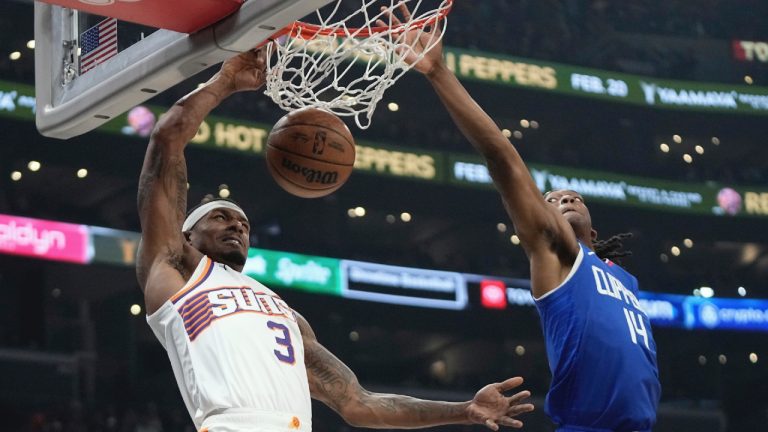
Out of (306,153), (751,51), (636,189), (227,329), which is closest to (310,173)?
(306,153)

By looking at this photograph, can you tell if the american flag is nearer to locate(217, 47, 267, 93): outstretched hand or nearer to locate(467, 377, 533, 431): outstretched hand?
locate(217, 47, 267, 93): outstretched hand

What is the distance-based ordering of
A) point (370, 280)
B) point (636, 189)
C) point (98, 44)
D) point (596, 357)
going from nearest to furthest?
1. point (596, 357)
2. point (98, 44)
3. point (370, 280)
4. point (636, 189)

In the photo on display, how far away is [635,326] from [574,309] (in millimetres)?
238

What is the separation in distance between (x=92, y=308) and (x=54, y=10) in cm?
1599

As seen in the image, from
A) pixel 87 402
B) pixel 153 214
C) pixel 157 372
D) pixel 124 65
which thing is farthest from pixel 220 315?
pixel 157 372

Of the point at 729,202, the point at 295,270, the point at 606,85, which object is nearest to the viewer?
the point at 295,270

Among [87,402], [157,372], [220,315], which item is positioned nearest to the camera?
[220,315]

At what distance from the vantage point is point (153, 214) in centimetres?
389

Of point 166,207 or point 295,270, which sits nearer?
point 166,207

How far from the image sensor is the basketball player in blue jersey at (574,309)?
3730 millimetres

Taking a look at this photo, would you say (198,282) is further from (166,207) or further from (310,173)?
(310,173)

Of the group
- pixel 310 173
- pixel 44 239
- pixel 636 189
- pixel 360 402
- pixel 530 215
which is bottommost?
pixel 360 402

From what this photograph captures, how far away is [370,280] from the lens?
19531 millimetres

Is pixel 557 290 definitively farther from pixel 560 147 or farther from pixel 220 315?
pixel 560 147
